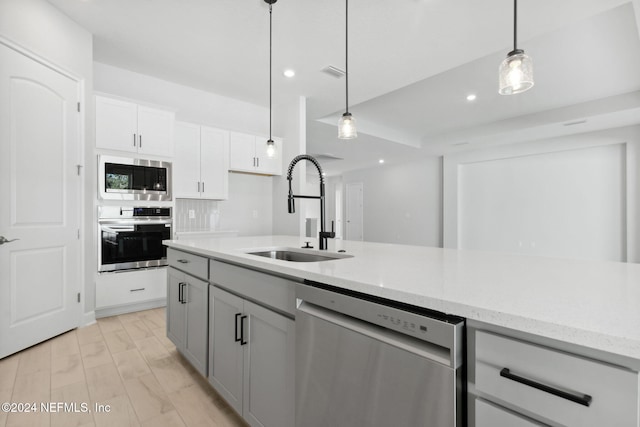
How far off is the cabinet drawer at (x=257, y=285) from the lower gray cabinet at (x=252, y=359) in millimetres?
40

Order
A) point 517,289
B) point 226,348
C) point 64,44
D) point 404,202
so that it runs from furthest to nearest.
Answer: point 404,202
point 64,44
point 226,348
point 517,289

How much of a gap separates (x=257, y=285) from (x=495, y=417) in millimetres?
982

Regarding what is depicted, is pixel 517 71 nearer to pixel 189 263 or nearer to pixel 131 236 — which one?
pixel 189 263

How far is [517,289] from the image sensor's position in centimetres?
85

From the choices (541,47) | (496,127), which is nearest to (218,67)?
(541,47)

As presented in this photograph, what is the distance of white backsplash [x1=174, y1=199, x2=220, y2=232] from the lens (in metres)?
4.05

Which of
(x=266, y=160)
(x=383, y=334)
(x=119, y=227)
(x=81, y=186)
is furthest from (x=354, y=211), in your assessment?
(x=383, y=334)

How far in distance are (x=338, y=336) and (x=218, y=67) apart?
3.46 metres

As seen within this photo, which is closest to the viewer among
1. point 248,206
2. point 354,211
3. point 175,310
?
point 175,310

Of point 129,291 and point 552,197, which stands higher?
point 552,197

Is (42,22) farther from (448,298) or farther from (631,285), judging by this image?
(631,285)

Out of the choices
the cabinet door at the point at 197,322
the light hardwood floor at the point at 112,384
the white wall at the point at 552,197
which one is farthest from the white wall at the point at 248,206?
the white wall at the point at 552,197

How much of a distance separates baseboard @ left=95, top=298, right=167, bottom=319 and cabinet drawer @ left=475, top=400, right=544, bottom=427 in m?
3.57

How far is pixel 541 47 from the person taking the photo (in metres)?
3.20
